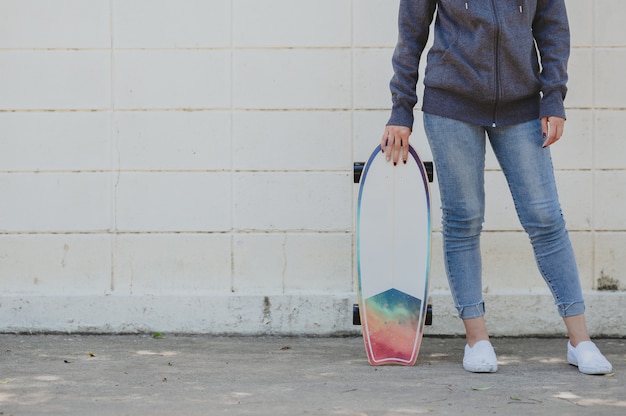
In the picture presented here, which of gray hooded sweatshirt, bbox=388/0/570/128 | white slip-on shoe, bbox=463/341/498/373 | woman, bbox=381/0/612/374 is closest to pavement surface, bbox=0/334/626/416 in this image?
white slip-on shoe, bbox=463/341/498/373

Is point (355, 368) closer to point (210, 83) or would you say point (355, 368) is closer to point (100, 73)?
point (210, 83)

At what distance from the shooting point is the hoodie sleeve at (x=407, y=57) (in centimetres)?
398

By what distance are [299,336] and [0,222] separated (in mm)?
1552

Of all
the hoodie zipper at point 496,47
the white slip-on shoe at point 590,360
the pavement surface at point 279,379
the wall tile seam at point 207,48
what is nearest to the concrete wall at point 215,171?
the wall tile seam at point 207,48

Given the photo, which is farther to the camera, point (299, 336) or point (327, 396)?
point (299, 336)

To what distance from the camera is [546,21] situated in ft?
12.8

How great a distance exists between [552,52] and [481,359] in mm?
1203

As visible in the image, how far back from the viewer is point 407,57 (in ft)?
13.1

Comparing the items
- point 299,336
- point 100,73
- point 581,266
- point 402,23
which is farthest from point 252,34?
point 581,266

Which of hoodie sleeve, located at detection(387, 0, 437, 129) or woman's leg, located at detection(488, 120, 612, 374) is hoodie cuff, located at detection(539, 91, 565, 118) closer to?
woman's leg, located at detection(488, 120, 612, 374)

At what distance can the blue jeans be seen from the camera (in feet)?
12.6

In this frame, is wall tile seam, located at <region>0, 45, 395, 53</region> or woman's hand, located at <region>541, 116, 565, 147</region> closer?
woman's hand, located at <region>541, 116, 565, 147</region>

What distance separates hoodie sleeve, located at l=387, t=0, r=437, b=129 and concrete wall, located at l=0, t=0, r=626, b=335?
860mm

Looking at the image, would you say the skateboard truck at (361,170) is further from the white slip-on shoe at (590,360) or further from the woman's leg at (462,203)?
the white slip-on shoe at (590,360)
